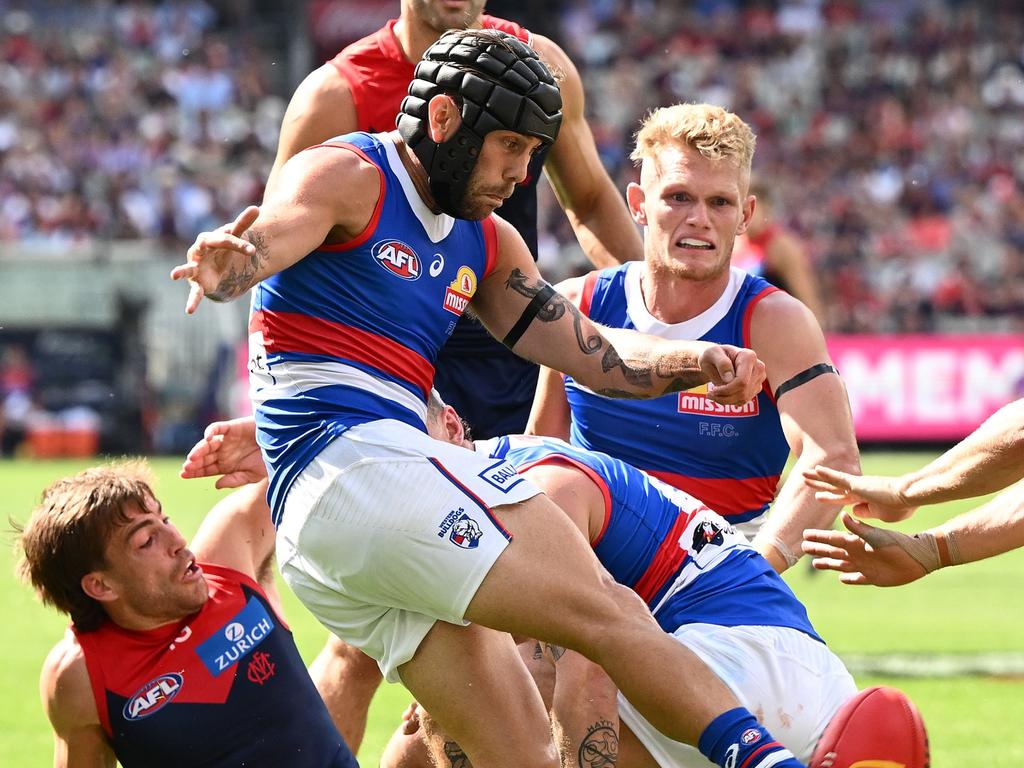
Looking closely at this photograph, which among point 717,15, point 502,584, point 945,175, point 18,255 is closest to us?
point 502,584

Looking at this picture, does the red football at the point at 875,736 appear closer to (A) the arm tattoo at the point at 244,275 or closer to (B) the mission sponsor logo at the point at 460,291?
(B) the mission sponsor logo at the point at 460,291

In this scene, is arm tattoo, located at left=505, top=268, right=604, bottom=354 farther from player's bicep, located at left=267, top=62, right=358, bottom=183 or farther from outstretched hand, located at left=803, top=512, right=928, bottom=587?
player's bicep, located at left=267, top=62, right=358, bottom=183

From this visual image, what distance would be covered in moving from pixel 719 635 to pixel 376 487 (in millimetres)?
995

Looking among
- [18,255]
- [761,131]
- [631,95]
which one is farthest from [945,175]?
[18,255]

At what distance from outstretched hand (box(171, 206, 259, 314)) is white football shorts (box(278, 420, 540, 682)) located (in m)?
0.55

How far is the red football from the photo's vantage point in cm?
386

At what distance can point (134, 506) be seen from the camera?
164 inches

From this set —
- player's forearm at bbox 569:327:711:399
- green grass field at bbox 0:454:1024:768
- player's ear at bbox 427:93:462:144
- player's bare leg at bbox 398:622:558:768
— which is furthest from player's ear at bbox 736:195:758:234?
green grass field at bbox 0:454:1024:768

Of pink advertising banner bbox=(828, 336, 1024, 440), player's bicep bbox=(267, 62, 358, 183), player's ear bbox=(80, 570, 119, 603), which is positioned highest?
player's bicep bbox=(267, 62, 358, 183)

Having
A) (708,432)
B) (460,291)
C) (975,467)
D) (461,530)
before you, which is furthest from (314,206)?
(975,467)

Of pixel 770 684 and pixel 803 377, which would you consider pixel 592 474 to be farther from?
pixel 803 377

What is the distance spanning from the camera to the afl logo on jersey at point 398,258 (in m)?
4.07

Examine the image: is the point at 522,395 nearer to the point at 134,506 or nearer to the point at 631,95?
the point at 134,506

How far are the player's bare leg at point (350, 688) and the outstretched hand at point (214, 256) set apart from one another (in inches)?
87.9
